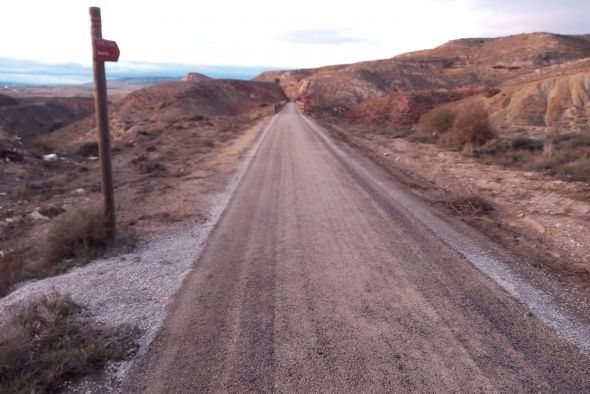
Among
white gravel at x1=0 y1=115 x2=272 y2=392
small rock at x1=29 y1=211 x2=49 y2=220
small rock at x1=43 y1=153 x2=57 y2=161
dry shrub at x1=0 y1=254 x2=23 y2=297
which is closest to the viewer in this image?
white gravel at x1=0 y1=115 x2=272 y2=392

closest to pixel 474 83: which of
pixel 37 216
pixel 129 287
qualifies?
pixel 37 216

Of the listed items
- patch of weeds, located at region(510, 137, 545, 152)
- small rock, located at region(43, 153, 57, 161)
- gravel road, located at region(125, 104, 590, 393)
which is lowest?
small rock, located at region(43, 153, 57, 161)

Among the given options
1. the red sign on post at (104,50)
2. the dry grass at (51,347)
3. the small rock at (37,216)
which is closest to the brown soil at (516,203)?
the dry grass at (51,347)

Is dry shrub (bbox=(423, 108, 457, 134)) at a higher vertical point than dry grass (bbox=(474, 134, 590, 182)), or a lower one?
higher

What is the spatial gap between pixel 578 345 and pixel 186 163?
14.8 m

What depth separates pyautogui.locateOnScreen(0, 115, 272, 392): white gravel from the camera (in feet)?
15.1

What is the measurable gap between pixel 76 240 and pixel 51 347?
2863 millimetres

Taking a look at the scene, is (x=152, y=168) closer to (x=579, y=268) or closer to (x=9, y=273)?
(x=9, y=273)

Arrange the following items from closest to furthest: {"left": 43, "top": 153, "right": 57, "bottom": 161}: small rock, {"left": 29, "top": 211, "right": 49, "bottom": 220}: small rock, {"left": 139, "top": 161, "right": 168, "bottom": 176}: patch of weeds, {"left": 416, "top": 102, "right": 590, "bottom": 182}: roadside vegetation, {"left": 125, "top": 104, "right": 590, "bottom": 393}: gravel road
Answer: {"left": 125, "top": 104, "right": 590, "bottom": 393}: gravel road, {"left": 29, "top": 211, "right": 49, "bottom": 220}: small rock, {"left": 416, "top": 102, "right": 590, "bottom": 182}: roadside vegetation, {"left": 139, "top": 161, "right": 168, "bottom": 176}: patch of weeds, {"left": 43, "top": 153, "right": 57, "bottom": 161}: small rock

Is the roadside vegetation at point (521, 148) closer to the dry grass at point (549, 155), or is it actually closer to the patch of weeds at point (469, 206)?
the dry grass at point (549, 155)

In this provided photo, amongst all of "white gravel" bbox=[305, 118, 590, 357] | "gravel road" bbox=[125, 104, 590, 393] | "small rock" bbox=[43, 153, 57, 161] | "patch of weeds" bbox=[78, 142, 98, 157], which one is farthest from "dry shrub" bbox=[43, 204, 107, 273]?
"patch of weeds" bbox=[78, 142, 98, 157]

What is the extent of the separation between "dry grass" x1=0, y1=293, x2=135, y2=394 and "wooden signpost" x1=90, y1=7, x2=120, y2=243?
234cm

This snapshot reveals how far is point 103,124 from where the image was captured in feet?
21.3

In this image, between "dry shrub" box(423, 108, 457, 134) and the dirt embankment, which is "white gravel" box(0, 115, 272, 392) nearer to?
the dirt embankment
